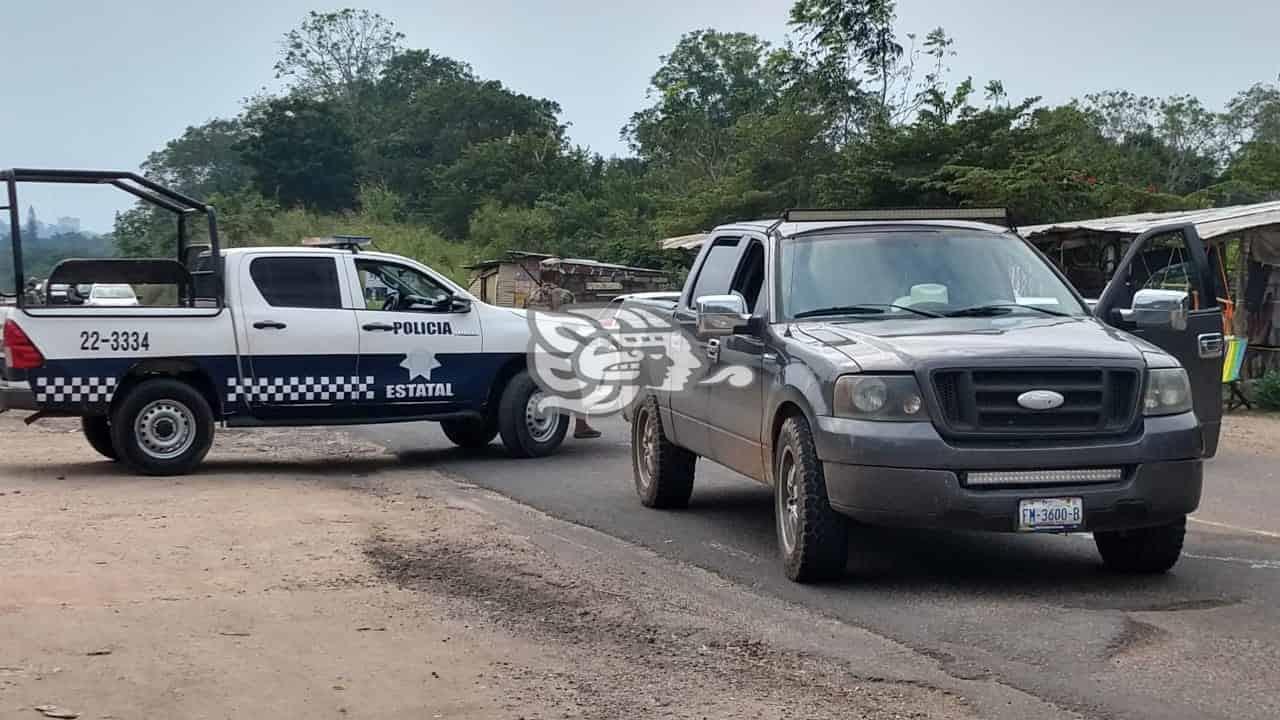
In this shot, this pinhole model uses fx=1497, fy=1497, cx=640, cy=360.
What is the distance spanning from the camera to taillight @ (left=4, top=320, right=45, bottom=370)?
38.9 feet

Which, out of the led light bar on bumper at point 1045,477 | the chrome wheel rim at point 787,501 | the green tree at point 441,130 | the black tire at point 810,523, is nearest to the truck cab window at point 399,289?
the chrome wheel rim at point 787,501

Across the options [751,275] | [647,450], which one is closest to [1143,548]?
[751,275]

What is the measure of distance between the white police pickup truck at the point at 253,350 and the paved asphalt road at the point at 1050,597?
7.96ft

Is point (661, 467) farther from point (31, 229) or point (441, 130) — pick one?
point (441, 130)

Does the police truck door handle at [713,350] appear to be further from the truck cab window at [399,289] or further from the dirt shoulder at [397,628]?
the truck cab window at [399,289]

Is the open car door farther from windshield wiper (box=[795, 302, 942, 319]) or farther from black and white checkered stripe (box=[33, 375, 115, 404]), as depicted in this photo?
black and white checkered stripe (box=[33, 375, 115, 404])

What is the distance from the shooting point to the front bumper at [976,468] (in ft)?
22.4

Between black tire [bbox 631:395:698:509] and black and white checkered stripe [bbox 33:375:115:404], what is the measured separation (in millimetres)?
4587

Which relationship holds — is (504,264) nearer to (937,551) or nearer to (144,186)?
(144,186)

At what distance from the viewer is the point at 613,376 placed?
1432 cm

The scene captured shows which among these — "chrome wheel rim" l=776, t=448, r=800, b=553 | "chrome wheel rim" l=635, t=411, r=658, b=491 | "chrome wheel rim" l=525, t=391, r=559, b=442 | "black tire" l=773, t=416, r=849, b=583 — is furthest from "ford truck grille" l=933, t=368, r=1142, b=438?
"chrome wheel rim" l=525, t=391, r=559, b=442

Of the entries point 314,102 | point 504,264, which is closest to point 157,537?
point 504,264

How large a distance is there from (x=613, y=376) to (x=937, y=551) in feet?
20.4

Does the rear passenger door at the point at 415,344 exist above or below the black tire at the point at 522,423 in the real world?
above
